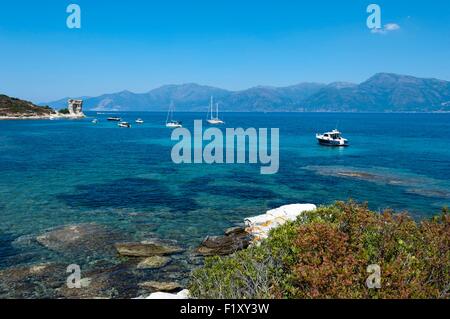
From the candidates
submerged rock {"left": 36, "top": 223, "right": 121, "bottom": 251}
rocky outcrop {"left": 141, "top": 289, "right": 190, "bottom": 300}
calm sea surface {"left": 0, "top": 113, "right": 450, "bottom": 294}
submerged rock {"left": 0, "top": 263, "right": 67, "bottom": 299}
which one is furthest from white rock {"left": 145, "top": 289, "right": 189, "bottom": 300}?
submerged rock {"left": 36, "top": 223, "right": 121, "bottom": 251}

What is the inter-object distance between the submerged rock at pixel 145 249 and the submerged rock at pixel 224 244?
6.29 feet

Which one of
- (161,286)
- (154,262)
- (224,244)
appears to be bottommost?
(161,286)

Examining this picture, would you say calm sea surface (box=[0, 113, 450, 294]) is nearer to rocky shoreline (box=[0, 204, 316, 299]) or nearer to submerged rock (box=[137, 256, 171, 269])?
rocky shoreline (box=[0, 204, 316, 299])

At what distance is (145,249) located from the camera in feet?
91.2

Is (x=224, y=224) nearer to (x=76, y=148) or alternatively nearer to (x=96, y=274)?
(x=96, y=274)

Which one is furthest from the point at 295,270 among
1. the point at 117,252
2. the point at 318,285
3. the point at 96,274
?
the point at 117,252

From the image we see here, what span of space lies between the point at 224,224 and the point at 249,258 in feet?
59.9

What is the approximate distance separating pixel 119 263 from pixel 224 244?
25.6 feet

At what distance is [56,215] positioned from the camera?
118 ft

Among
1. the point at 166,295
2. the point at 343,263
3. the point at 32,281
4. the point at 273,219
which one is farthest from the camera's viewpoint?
the point at 273,219

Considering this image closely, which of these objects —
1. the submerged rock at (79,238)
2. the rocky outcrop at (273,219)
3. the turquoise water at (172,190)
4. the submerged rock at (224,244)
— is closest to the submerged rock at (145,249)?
the submerged rock at (79,238)

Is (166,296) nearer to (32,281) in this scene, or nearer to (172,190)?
(32,281)

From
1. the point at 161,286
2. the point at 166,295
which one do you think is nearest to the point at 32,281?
the point at 161,286

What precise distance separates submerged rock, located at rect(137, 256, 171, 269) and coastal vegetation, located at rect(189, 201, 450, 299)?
8544mm
